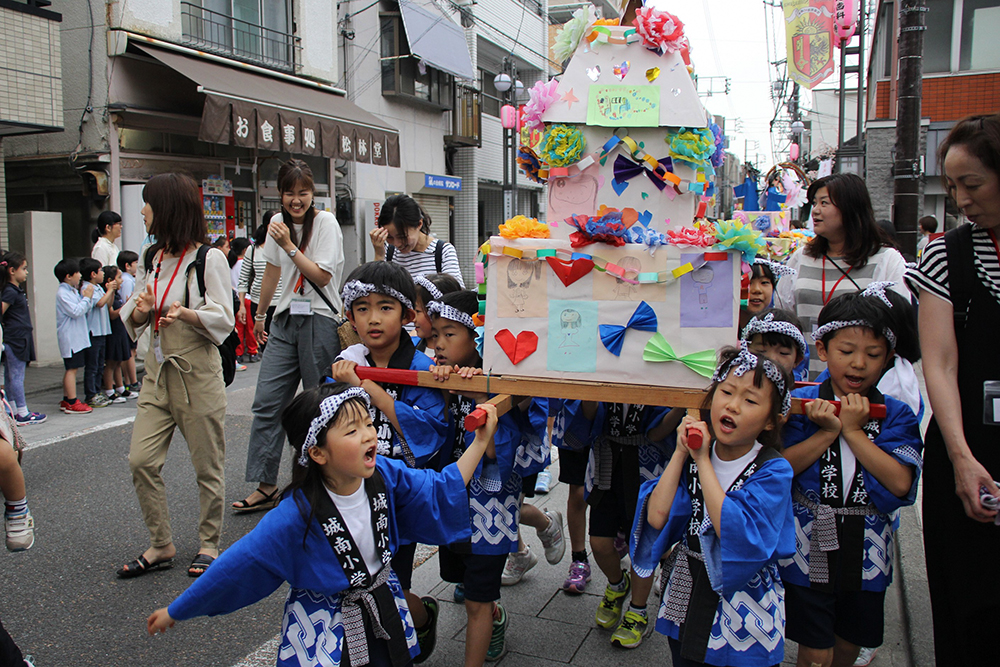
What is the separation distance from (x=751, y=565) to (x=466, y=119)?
72.2ft

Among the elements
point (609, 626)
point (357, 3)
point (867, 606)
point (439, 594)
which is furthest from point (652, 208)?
point (357, 3)

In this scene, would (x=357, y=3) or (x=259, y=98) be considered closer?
(x=259, y=98)

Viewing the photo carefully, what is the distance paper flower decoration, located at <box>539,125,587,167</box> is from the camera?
2938 millimetres

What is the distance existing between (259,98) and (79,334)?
19.6ft

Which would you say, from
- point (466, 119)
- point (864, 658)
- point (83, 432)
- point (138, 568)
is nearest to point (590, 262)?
point (864, 658)

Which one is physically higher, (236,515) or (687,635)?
(687,635)

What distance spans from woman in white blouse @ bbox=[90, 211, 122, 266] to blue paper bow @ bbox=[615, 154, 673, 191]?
781 cm

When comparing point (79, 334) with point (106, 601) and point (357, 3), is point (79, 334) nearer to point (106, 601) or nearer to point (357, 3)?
point (106, 601)

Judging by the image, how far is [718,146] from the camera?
3006mm

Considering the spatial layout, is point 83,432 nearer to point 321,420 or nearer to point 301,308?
point 301,308

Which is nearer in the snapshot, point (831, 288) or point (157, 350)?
point (831, 288)

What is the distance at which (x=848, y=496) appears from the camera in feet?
8.46

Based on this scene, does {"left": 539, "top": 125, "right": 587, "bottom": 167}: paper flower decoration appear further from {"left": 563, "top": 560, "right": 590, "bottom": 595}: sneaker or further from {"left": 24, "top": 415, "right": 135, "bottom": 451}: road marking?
{"left": 24, "top": 415, "right": 135, "bottom": 451}: road marking

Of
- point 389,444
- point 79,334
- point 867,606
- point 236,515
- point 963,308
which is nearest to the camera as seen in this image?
point 963,308
